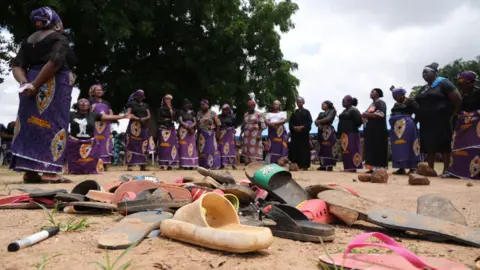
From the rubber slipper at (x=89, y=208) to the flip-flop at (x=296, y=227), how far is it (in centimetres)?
98

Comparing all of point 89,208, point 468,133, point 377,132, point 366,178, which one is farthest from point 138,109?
point 468,133

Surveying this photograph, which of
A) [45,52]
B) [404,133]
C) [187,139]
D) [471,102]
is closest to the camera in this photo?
[45,52]

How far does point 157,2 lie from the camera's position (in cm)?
1262

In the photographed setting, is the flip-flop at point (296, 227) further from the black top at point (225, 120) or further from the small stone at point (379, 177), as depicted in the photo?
the black top at point (225, 120)

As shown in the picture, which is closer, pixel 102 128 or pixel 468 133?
pixel 468 133

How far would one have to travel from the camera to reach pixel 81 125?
647 centimetres

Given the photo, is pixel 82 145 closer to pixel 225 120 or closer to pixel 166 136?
pixel 166 136

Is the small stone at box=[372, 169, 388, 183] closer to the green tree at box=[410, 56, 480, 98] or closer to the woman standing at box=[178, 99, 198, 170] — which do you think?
the woman standing at box=[178, 99, 198, 170]

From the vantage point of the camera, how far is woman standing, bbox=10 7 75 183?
4.20 metres

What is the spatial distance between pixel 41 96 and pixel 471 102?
6.04 meters

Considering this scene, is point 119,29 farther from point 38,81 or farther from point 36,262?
point 36,262

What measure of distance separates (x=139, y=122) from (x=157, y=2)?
6083mm

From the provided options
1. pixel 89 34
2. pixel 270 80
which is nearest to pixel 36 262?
pixel 89 34

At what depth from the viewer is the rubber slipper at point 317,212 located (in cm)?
226
